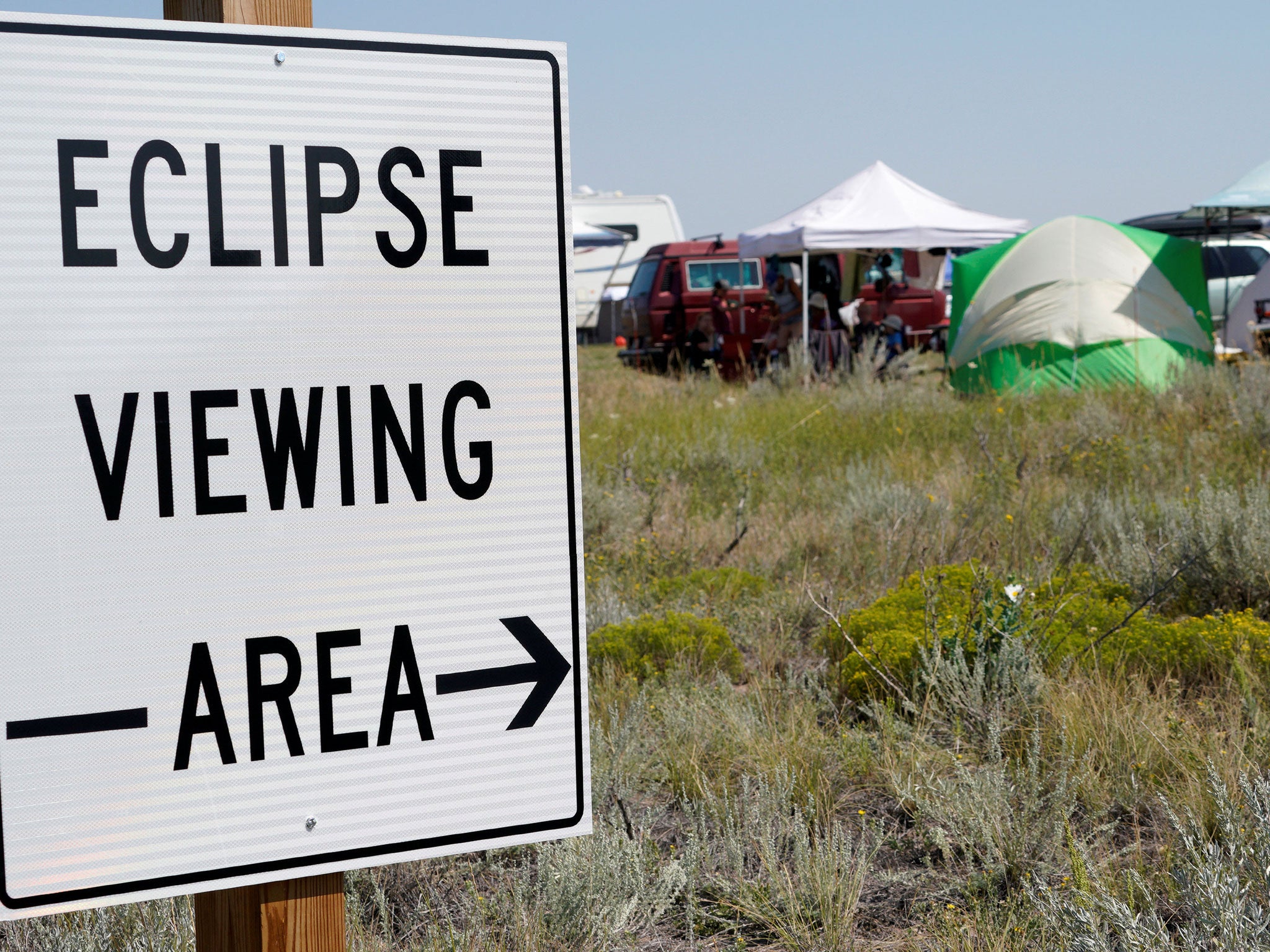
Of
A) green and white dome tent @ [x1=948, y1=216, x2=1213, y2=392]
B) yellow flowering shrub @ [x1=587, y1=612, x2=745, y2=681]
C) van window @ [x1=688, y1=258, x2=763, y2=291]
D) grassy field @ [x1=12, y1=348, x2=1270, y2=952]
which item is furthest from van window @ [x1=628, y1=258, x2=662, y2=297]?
yellow flowering shrub @ [x1=587, y1=612, x2=745, y2=681]

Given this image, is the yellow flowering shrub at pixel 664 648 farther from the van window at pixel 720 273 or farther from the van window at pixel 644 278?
the van window at pixel 644 278

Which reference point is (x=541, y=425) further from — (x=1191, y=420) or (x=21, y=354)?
(x=1191, y=420)

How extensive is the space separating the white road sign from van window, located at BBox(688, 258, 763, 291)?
16495mm

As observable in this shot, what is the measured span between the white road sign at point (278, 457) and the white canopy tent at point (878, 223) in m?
12.7

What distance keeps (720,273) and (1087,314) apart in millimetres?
7933

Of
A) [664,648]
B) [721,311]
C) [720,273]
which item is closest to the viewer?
[664,648]

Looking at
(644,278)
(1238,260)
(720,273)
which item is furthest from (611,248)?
(1238,260)

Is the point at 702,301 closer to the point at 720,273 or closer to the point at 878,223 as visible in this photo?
the point at 720,273

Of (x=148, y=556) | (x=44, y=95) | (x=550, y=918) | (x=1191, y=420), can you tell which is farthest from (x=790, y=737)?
(x=1191, y=420)

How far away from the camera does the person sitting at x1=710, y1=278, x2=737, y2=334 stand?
16453mm

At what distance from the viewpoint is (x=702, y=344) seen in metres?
16.8

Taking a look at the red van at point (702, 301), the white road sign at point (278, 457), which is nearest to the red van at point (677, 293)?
the red van at point (702, 301)

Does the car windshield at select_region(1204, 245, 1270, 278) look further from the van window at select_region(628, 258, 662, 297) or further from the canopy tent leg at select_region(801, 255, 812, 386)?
the van window at select_region(628, 258, 662, 297)

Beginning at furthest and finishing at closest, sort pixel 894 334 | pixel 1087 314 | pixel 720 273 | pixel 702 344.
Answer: pixel 720 273
pixel 702 344
pixel 894 334
pixel 1087 314
